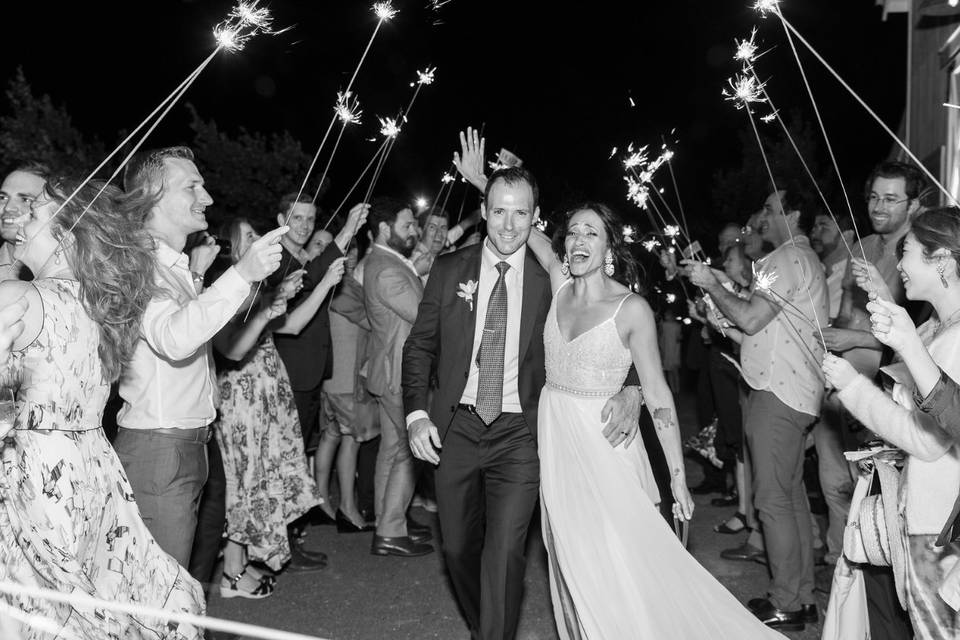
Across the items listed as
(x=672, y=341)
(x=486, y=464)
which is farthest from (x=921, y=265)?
(x=672, y=341)

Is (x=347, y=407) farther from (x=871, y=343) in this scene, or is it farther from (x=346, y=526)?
(x=871, y=343)

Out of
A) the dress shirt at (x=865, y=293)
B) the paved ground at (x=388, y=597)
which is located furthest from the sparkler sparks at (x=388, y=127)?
the dress shirt at (x=865, y=293)

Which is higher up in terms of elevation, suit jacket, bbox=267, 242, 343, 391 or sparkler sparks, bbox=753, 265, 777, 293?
sparkler sparks, bbox=753, 265, 777, 293

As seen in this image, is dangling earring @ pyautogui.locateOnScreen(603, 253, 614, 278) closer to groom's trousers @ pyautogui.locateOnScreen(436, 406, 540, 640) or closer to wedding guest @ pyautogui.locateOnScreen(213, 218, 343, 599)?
groom's trousers @ pyautogui.locateOnScreen(436, 406, 540, 640)

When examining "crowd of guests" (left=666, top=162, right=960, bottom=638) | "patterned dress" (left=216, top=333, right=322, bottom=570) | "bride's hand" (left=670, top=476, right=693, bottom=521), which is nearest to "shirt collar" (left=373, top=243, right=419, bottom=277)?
"patterned dress" (left=216, top=333, right=322, bottom=570)

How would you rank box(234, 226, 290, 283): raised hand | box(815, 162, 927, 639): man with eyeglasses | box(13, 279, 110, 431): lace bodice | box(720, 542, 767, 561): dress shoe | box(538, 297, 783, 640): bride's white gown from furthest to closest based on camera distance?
1. box(720, 542, 767, 561): dress shoe
2. box(538, 297, 783, 640): bride's white gown
3. box(815, 162, 927, 639): man with eyeglasses
4. box(234, 226, 290, 283): raised hand
5. box(13, 279, 110, 431): lace bodice

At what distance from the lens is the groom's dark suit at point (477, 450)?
4.00 meters

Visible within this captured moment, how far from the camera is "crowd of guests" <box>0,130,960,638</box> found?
2.87 meters

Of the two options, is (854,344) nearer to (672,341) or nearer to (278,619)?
(278,619)

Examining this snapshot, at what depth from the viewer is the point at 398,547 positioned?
6059 millimetres

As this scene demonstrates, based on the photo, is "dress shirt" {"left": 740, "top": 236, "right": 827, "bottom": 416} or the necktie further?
"dress shirt" {"left": 740, "top": 236, "right": 827, "bottom": 416}

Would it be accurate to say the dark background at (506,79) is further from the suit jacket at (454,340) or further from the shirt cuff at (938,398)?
the shirt cuff at (938,398)

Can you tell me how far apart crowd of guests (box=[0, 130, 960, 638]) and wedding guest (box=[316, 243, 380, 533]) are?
0.18 m

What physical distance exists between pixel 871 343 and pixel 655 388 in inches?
65.2
